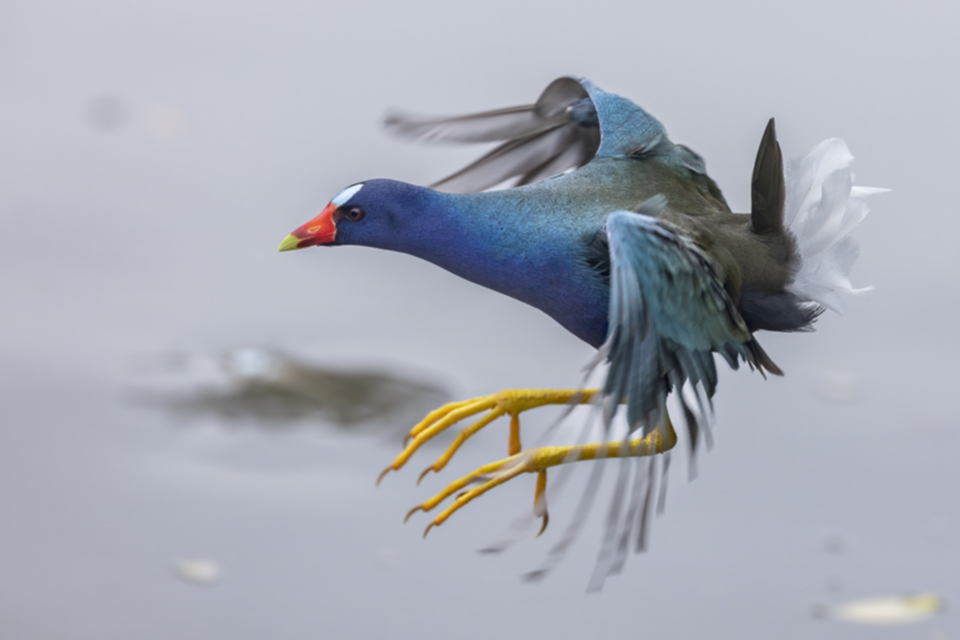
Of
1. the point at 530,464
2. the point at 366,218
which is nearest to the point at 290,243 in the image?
the point at 366,218

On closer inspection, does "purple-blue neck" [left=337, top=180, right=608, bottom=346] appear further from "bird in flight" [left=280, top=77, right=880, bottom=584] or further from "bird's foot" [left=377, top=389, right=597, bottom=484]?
"bird's foot" [left=377, top=389, right=597, bottom=484]

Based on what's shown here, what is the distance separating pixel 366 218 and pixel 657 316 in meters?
0.30

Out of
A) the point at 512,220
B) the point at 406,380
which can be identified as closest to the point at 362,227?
the point at 512,220

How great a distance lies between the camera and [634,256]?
0.86 meters

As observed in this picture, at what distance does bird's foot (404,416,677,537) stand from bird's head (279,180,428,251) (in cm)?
24

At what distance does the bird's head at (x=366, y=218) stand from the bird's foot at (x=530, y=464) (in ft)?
0.77

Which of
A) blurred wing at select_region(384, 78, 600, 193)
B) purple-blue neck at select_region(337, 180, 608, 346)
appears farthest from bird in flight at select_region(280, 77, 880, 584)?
blurred wing at select_region(384, 78, 600, 193)

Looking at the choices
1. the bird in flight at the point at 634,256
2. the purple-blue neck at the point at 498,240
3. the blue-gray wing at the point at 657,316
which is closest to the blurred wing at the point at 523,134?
the bird in flight at the point at 634,256

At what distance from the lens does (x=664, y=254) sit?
0.87 m

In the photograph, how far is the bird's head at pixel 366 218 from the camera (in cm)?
99

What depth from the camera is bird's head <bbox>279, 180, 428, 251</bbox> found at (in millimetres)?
992

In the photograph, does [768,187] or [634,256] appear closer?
[634,256]

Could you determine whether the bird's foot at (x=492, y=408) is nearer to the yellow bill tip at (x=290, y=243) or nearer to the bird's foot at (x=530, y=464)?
the bird's foot at (x=530, y=464)

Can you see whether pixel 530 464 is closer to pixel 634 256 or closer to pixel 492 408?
pixel 492 408
